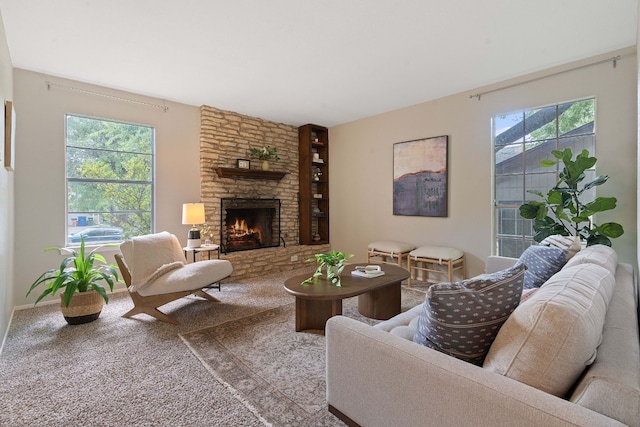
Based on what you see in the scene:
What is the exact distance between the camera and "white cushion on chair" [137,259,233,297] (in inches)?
118

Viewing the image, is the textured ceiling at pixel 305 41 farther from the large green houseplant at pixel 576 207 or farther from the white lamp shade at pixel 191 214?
the white lamp shade at pixel 191 214

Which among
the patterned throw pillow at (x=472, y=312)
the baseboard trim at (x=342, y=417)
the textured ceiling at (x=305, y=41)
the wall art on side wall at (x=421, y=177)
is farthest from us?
the wall art on side wall at (x=421, y=177)

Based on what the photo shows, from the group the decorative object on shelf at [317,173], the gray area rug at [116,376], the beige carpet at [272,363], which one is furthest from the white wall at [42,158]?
the decorative object on shelf at [317,173]

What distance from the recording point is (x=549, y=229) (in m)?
3.19

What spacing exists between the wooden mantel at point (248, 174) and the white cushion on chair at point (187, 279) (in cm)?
184

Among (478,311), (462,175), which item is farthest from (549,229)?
(478,311)

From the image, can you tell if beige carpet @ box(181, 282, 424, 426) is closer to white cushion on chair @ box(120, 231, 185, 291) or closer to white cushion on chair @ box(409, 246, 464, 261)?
white cushion on chair @ box(120, 231, 185, 291)

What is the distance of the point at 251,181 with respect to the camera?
532 centimetres

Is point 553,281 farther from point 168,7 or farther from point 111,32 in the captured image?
point 111,32

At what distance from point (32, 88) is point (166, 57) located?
1714 mm

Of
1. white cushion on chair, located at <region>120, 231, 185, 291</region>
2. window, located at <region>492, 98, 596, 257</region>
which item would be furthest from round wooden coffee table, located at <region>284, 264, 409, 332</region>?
window, located at <region>492, 98, 596, 257</region>

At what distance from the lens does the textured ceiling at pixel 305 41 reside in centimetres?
241

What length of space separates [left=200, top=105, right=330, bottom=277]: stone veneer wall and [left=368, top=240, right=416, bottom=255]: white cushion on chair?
55.5 inches

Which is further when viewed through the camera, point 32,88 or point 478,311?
point 32,88
